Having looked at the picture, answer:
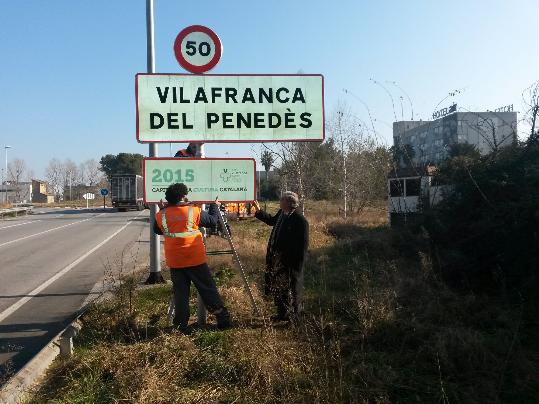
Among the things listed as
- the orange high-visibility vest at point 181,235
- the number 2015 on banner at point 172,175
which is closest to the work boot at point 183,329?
the orange high-visibility vest at point 181,235

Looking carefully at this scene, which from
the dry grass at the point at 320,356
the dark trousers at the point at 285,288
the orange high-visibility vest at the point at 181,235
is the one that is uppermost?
the orange high-visibility vest at the point at 181,235

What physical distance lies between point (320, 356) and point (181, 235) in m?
2.09

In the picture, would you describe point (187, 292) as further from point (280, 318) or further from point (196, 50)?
point (196, 50)

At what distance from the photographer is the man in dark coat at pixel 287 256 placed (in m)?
5.87

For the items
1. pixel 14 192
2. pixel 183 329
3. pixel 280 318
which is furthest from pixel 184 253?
pixel 14 192

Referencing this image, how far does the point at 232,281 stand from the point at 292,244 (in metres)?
2.37

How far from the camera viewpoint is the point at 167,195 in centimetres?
564

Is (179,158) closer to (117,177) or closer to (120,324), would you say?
(120,324)

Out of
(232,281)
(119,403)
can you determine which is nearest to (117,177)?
(232,281)

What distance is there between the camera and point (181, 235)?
5.61 m

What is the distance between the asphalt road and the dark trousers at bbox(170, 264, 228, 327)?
5.46ft

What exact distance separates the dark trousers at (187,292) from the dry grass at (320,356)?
244mm

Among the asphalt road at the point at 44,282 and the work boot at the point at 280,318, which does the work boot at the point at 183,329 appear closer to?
the work boot at the point at 280,318

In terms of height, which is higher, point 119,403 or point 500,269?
point 500,269
